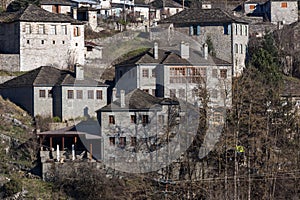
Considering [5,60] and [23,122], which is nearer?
[23,122]

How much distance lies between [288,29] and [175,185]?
28062 mm

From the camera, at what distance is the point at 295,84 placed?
63438 millimetres

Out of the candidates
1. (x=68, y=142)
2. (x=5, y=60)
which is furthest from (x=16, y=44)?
(x=68, y=142)

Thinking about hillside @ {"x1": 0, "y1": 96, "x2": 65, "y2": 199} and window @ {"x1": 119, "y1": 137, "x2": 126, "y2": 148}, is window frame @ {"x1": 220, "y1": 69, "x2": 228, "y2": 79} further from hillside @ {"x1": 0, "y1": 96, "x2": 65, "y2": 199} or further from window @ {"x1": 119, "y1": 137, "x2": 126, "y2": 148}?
hillside @ {"x1": 0, "y1": 96, "x2": 65, "y2": 199}

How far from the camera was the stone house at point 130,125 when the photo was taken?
50.2 meters

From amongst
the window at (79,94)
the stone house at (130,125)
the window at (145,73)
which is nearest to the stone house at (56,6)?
the window at (145,73)

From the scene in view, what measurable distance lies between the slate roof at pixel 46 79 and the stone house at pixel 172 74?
1881 millimetres

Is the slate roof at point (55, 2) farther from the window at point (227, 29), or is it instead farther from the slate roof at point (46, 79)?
the slate roof at point (46, 79)

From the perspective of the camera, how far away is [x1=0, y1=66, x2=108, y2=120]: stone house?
55969mm

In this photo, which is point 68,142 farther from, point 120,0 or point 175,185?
point 120,0

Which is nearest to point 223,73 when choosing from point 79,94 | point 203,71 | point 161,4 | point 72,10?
point 203,71

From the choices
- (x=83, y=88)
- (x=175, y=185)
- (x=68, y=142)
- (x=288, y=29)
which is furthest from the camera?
(x=288, y=29)

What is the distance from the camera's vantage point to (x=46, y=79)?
186ft

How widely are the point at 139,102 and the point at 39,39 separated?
1176 centimetres
